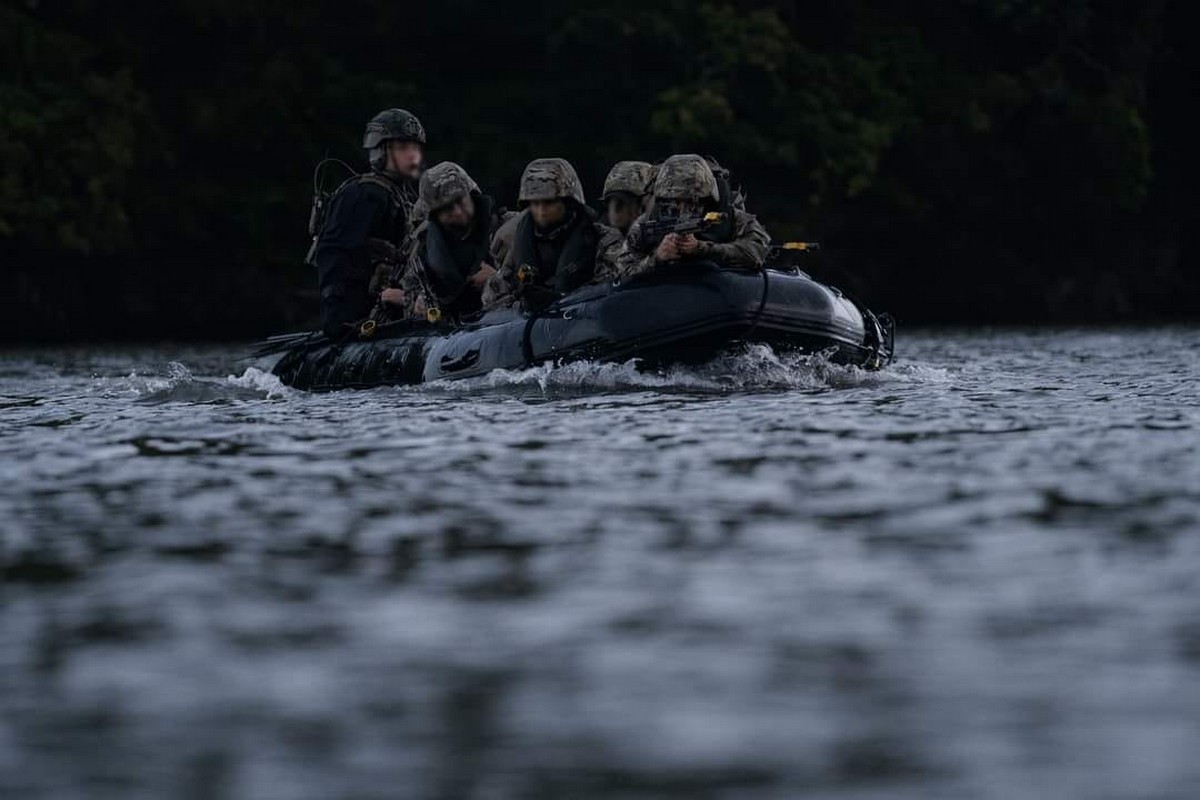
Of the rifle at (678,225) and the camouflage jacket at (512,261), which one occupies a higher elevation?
the rifle at (678,225)

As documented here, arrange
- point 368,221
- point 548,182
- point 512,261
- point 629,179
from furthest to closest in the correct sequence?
point 368,221 < point 512,261 < point 629,179 < point 548,182

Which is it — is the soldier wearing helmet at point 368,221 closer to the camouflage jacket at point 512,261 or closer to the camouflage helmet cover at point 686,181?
the camouflage jacket at point 512,261

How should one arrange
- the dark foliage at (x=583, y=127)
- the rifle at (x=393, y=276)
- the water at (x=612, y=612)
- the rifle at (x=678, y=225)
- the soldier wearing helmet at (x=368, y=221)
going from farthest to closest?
the dark foliage at (x=583, y=127), the soldier wearing helmet at (x=368, y=221), the rifle at (x=393, y=276), the rifle at (x=678, y=225), the water at (x=612, y=612)

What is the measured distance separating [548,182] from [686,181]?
1235 millimetres

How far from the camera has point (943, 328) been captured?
33969mm

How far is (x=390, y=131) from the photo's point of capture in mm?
16422

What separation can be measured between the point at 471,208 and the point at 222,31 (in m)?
23.0

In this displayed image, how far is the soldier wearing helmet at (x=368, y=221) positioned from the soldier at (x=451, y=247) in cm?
37

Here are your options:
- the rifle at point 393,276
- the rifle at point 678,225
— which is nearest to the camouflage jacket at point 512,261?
the rifle at point 393,276

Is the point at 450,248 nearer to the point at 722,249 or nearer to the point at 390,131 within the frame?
the point at 390,131

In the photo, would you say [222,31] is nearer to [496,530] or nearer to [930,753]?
[496,530]

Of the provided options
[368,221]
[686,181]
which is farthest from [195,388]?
[686,181]

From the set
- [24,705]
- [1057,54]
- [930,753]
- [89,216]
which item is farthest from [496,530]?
[1057,54]

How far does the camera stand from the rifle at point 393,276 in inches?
639
